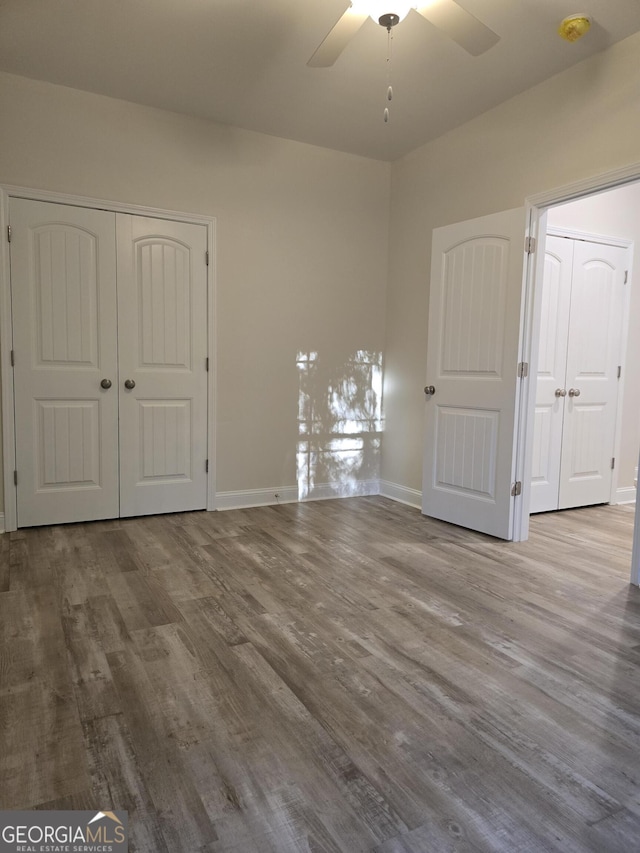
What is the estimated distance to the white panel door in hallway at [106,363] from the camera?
11.0ft

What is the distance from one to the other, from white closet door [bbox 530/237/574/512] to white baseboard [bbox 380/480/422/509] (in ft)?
2.71

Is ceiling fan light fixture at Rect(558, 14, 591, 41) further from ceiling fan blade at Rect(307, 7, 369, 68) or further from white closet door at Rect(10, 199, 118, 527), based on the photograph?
white closet door at Rect(10, 199, 118, 527)

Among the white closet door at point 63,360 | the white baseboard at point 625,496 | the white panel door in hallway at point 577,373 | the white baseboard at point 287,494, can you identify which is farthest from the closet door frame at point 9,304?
the white baseboard at point 625,496

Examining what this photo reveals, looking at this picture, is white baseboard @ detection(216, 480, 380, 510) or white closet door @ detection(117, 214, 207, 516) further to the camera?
white baseboard @ detection(216, 480, 380, 510)

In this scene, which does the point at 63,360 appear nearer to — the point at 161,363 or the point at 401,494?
the point at 161,363

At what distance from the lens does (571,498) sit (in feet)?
13.8

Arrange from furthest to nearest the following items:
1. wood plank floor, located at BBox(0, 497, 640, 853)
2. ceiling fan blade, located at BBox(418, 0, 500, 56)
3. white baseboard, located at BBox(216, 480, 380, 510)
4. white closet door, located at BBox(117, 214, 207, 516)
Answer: white baseboard, located at BBox(216, 480, 380, 510), white closet door, located at BBox(117, 214, 207, 516), ceiling fan blade, located at BBox(418, 0, 500, 56), wood plank floor, located at BBox(0, 497, 640, 853)

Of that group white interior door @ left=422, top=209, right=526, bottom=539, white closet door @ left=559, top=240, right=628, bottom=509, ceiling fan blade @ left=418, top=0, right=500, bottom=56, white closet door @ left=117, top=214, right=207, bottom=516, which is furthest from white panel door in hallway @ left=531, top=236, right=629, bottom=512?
white closet door @ left=117, top=214, right=207, bottom=516

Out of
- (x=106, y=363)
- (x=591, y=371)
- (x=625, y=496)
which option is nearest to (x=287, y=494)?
(x=106, y=363)

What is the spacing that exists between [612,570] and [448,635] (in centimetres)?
129

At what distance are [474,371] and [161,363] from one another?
207cm

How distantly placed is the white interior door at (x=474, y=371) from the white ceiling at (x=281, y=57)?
756mm

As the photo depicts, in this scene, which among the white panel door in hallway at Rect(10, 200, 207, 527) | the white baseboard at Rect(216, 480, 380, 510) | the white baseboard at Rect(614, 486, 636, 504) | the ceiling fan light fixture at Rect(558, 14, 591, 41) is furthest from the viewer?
the white baseboard at Rect(614, 486, 636, 504)

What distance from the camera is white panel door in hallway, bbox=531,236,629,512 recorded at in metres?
3.97
